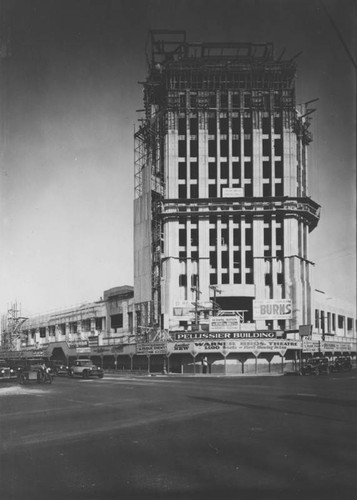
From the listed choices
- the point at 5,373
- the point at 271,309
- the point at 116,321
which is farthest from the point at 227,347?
the point at 116,321

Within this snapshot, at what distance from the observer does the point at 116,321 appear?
3467 inches

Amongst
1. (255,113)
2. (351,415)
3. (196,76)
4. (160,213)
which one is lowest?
(351,415)

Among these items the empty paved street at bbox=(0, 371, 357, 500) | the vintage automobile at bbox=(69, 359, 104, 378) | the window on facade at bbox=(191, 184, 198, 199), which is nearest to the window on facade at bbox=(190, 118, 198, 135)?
the window on facade at bbox=(191, 184, 198, 199)

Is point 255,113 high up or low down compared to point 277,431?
up

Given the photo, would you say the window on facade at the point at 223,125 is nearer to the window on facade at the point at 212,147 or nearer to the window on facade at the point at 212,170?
the window on facade at the point at 212,147

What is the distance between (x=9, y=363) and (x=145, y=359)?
22013 mm

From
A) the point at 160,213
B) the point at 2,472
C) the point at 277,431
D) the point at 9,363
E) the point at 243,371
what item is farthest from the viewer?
the point at 160,213

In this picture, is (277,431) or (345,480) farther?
(277,431)

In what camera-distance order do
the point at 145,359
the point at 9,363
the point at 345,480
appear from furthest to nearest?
1. the point at 145,359
2. the point at 9,363
3. the point at 345,480

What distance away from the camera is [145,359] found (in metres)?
60.8

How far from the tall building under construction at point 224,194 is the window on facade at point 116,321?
814 cm

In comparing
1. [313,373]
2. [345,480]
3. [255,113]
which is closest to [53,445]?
[345,480]

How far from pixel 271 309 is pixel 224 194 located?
2110 cm

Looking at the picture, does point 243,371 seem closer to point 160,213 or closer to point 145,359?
point 145,359
